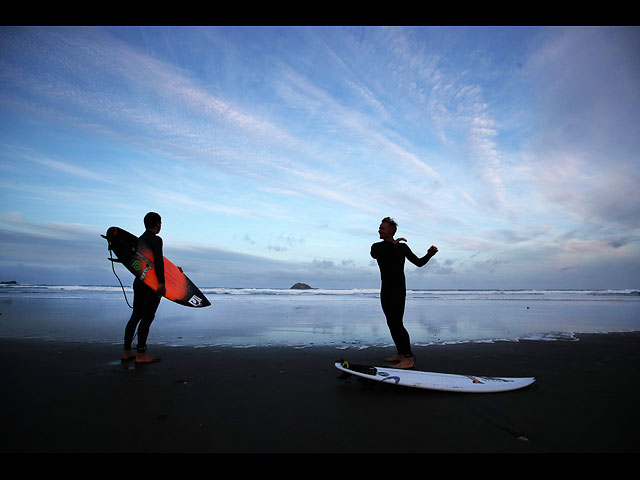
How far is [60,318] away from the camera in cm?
791

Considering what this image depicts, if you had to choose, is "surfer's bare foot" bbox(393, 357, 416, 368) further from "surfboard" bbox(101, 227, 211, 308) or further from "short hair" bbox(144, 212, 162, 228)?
"short hair" bbox(144, 212, 162, 228)

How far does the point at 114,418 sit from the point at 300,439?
58.5 inches

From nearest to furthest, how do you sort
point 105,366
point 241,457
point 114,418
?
point 241,457 → point 114,418 → point 105,366

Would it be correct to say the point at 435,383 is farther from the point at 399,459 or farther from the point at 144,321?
the point at 144,321

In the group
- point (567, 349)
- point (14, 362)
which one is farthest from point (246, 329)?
point (567, 349)

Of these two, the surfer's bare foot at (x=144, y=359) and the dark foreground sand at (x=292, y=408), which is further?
the surfer's bare foot at (x=144, y=359)

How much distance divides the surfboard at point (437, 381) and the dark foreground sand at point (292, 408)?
0.08 metres

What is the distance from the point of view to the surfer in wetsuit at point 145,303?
160 inches

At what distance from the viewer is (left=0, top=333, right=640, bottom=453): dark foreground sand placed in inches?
80.4

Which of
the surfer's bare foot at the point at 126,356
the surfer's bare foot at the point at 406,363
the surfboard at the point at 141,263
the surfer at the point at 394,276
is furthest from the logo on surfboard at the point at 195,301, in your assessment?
the surfer's bare foot at the point at 406,363

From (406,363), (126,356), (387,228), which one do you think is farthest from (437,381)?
(126,356)

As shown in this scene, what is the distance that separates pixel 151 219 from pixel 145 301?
3.79ft

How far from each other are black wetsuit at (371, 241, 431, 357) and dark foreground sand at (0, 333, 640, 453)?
2.27 ft

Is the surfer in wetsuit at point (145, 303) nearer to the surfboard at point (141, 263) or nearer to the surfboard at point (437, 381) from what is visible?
the surfboard at point (141, 263)
